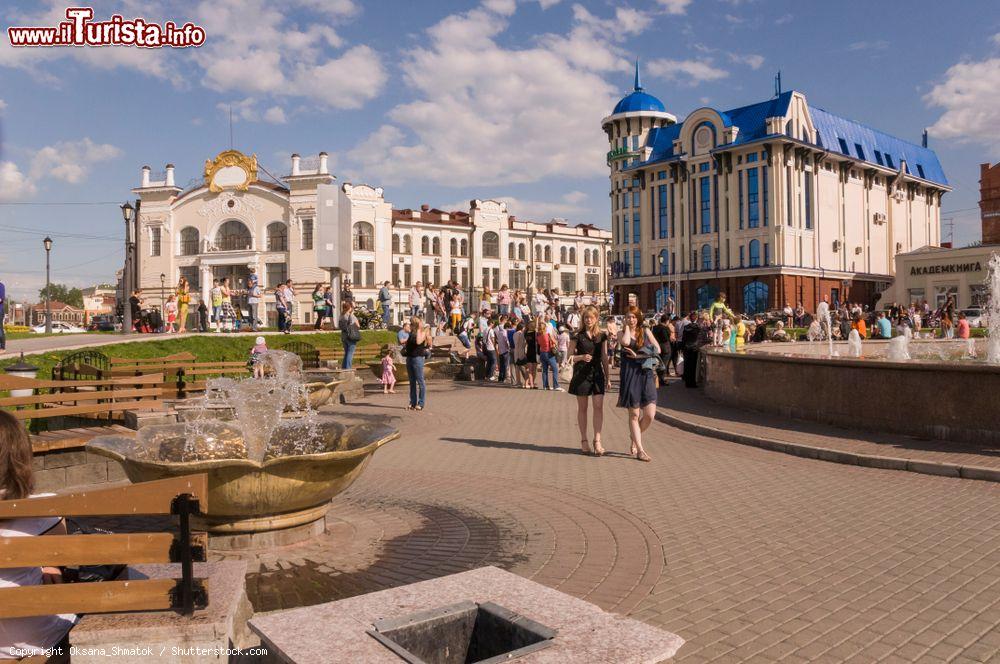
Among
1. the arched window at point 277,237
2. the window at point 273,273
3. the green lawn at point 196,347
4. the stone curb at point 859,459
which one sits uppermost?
the arched window at point 277,237

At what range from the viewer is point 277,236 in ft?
200

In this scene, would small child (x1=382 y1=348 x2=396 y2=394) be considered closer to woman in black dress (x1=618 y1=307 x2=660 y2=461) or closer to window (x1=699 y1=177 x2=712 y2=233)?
woman in black dress (x1=618 y1=307 x2=660 y2=461)

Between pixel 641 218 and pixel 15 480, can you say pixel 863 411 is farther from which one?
pixel 641 218

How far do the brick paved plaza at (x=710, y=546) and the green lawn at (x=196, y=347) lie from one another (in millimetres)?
7944

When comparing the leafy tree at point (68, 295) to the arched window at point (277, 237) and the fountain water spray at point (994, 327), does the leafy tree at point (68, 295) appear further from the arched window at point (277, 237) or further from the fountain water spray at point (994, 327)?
the fountain water spray at point (994, 327)

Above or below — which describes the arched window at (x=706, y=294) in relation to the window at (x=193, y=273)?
below

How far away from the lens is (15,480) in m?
2.99

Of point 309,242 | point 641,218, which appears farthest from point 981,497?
point 641,218

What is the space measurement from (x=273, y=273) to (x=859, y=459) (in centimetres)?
5726

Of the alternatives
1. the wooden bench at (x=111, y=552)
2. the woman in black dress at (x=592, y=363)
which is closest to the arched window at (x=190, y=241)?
the woman in black dress at (x=592, y=363)

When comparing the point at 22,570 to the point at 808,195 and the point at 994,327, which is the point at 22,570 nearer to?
the point at 994,327

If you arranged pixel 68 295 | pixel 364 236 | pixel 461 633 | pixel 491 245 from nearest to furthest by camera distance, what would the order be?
pixel 461 633, pixel 364 236, pixel 491 245, pixel 68 295

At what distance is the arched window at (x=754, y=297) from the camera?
5841cm

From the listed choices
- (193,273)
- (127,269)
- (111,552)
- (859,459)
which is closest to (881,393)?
(859,459)
